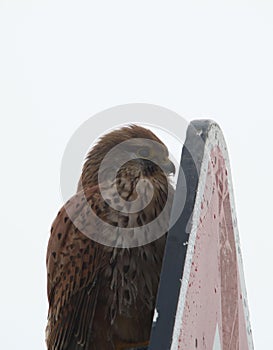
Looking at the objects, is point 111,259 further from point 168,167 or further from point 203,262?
point 203,262

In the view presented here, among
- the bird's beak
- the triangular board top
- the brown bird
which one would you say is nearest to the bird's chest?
the brown bird

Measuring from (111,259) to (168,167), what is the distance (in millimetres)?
519

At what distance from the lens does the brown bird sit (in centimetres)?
296

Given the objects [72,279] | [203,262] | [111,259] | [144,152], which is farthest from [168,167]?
[203,262]

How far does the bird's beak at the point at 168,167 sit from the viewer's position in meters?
3.19

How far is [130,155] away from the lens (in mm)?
3283

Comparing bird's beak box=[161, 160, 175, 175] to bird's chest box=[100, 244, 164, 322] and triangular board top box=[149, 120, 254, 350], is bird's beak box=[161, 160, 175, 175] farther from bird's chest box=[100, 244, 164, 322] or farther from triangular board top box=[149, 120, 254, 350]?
triangular board top box=[149, 120, 254, 350]

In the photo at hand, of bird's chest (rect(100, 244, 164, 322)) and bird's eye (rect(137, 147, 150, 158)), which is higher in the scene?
bird's eye (rect(137, 147, 150, 158))

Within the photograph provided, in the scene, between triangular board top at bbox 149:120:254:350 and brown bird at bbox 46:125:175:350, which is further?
brown bird at bbox 46:125:175:350

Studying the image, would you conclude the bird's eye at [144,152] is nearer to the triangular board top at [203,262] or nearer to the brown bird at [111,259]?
the brown bird at [111,259]

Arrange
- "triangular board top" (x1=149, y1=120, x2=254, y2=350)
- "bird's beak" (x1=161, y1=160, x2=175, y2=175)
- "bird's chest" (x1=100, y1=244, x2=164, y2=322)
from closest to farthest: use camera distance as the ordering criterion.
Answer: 1. "triangular board top" (x1=149, y1=120, x2=254, y2=350)
2. "bird's chest" (x1=100, y1=244, x2=164, y2=322)
3. "bird's beak" (x1=161, y1=160, x2=175, y2=175)

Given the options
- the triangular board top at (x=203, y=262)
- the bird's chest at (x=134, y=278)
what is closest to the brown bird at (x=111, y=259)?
the bird's chest at (x=134, y=278)

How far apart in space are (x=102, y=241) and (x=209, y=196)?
53.2 inches

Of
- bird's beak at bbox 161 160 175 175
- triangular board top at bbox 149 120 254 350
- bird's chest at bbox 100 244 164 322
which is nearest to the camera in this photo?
triangular board top at bbox 149 120 254 350
